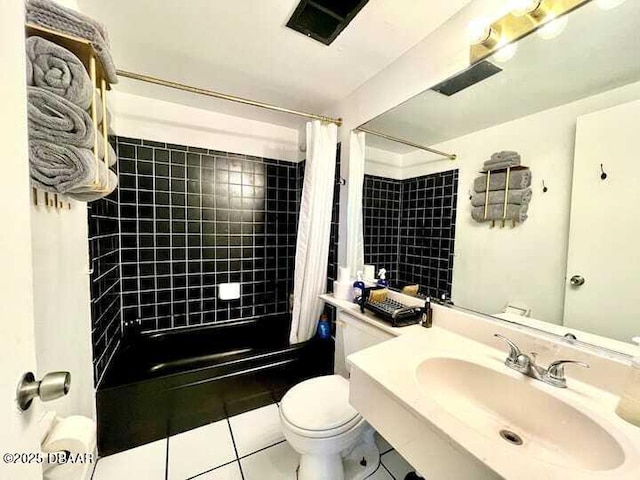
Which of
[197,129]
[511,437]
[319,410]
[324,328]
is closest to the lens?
[511,437]

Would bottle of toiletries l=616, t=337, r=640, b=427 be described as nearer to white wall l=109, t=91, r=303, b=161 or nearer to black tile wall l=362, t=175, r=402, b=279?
black tile wall l=362, t=175, r=402, b=279

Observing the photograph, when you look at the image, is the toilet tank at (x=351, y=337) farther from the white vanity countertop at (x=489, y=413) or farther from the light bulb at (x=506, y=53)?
the light bulb at (x=506, y=53)

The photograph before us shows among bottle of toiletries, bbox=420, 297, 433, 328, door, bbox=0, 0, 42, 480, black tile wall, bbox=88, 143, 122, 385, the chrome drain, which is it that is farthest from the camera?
black tile wall, bbox=88, 143, 122, 385

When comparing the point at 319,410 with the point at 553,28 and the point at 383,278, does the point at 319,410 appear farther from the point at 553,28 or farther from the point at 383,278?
the point at 553,28

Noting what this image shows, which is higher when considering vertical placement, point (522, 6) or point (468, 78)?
point (522, 6)

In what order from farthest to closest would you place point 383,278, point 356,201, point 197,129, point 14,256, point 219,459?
point 197,129 → point 356,201 → point 383,278 → point 219,459 → point 14,256

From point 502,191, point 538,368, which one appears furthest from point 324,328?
point 502,191

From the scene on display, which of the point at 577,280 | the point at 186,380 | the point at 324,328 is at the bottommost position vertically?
the point at 186,380

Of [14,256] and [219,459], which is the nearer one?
[14,256]

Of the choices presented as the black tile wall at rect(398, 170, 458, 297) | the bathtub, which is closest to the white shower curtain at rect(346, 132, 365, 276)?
the black tile wall at rect(398, 170, 458, 297)

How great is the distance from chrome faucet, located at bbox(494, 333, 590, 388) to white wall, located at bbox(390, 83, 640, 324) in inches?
10.5

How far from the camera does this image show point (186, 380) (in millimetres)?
1540

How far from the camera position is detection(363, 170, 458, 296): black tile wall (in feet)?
4.65

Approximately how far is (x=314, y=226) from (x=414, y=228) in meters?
0.71
